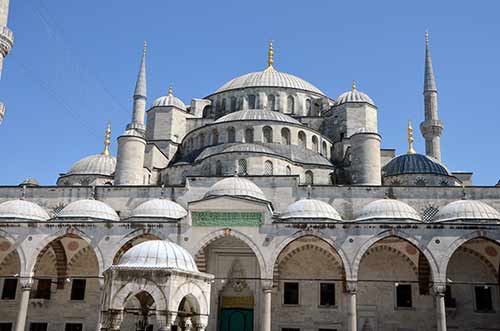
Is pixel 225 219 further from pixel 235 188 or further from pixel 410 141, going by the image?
pixel 410 141

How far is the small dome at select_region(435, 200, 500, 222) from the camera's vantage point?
16.5m

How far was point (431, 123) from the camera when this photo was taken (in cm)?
2564

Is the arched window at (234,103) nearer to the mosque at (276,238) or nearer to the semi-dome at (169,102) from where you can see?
the semi-dome at (169,102)

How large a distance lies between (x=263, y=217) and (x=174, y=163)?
8.30m

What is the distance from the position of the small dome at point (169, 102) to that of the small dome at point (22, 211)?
915 centimetres

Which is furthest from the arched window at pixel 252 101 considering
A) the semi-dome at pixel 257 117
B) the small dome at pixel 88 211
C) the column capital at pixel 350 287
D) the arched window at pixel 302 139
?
the column capital at pixel 350 287

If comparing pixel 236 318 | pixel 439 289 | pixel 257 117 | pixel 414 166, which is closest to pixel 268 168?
pixel 257 117

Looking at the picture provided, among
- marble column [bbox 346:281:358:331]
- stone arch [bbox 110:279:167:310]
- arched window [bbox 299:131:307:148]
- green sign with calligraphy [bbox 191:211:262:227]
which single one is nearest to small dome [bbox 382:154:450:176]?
arched window [bbox 299:131:307:148]

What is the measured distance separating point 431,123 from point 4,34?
17412 millimetres

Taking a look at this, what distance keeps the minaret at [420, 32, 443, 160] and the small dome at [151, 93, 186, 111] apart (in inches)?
426

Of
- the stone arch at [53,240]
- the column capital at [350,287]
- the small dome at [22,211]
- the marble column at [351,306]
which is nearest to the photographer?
the marble column at [351,306]

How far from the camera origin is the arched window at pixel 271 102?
26.5 meters

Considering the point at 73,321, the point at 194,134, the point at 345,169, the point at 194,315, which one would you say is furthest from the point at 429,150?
the point at 194,315

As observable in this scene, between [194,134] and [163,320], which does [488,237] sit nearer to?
[163,320]
